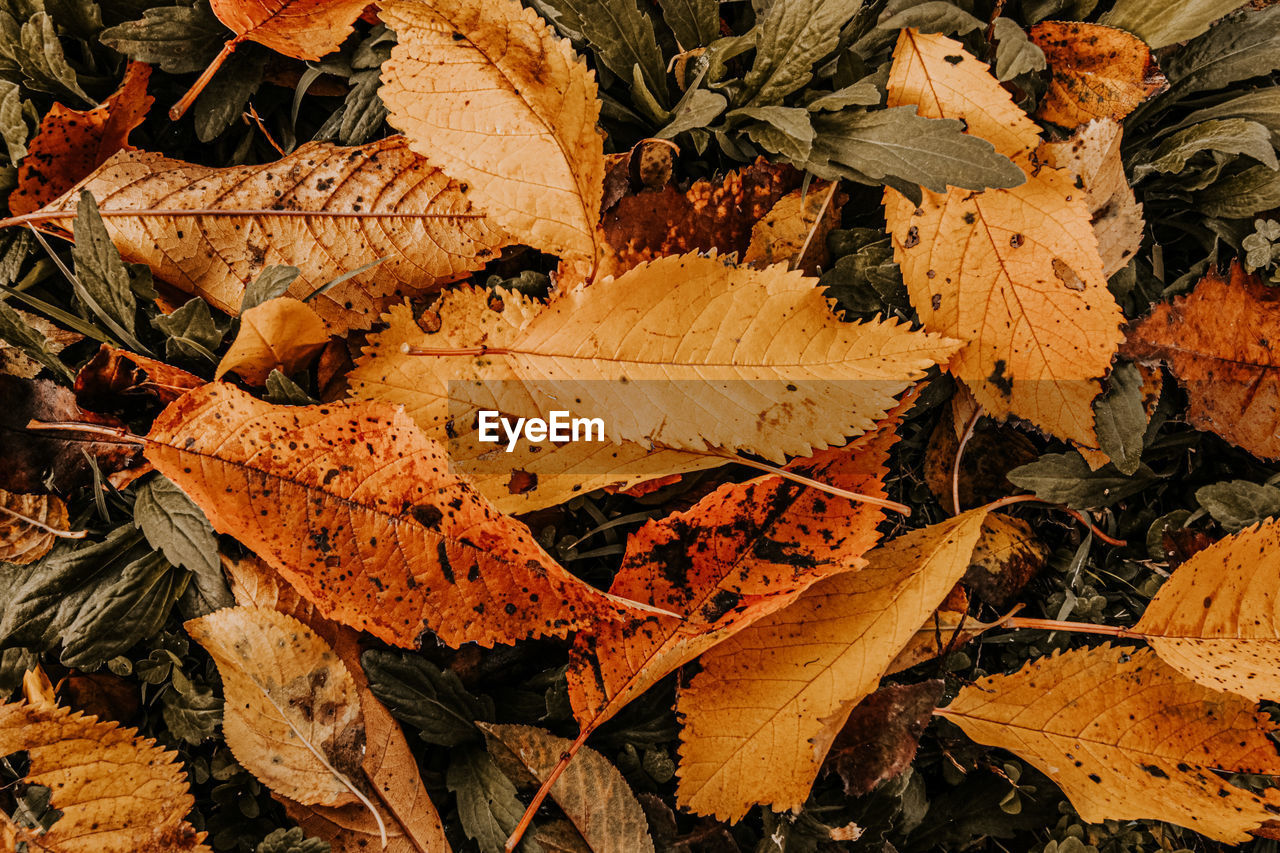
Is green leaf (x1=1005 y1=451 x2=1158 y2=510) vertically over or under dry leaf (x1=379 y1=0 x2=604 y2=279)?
under

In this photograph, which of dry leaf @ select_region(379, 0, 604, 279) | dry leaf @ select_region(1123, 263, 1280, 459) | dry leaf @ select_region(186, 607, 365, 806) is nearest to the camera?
dry leaf @ select_region(379, 0, 604, 279)

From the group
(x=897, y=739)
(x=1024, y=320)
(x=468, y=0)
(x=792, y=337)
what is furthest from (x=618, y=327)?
(x=897, y=739)

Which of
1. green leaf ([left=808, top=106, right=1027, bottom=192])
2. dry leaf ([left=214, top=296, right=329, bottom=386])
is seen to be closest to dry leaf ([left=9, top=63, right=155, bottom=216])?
dry leaf ([left=214, top=296, right=329, bottom=386])

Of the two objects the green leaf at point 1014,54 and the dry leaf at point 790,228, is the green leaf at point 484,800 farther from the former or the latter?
the green leaf at point 1014,54

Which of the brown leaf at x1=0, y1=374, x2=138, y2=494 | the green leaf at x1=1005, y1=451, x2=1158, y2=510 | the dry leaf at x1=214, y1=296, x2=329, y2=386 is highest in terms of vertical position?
the dry leaf at x1=214, y1=296, x2=329, y2=386

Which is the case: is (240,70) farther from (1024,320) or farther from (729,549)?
(1024,320)

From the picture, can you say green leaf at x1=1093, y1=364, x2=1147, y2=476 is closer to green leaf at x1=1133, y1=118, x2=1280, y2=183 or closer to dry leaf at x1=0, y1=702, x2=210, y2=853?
green leaf at x1=1133, y1=118, x2=1280, y2=183

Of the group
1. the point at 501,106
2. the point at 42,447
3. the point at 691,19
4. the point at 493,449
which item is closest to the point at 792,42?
the point at 691,19
